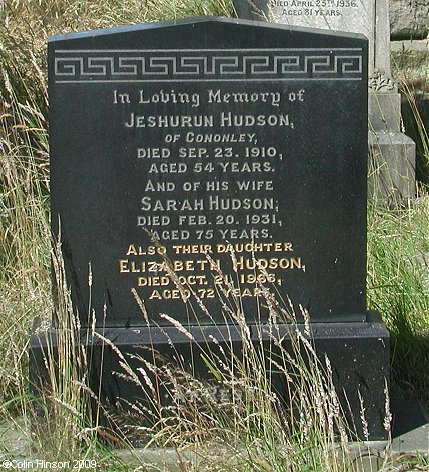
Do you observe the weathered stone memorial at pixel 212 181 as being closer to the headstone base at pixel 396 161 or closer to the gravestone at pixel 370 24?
the headstone base at pixel 396 161

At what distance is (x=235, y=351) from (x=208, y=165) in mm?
661

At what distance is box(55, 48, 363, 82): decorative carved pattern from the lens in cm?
369

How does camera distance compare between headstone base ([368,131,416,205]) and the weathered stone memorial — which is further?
headstone base ([368,131,416,205])

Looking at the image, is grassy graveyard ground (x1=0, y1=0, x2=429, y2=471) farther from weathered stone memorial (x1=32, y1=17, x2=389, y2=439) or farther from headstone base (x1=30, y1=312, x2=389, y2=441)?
weathered stone memorial (x1=32, y1=17, x2=389, y2=439)

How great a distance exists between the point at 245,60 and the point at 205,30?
17 cm

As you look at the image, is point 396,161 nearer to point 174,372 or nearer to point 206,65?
point 206,65

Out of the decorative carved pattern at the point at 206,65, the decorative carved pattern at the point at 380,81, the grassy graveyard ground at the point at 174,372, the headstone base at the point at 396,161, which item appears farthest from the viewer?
the decorative carved pattern at the point at 380,81

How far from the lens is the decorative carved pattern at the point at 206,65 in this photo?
3693mm

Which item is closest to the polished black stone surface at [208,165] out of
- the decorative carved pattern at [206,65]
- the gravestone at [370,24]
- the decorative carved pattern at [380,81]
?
the decorative carved pattern at [206,65]

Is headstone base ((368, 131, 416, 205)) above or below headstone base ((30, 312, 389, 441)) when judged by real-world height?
above

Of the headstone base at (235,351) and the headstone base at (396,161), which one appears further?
the headstone base at (396,161)

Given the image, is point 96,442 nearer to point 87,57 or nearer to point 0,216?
point 87,57

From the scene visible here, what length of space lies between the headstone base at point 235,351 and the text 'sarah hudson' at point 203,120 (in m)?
0.72

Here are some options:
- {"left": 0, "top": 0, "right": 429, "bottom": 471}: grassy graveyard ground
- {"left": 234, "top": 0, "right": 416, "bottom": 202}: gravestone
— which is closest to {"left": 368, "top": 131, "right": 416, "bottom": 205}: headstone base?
{"left": 234, "top": 0, "right": 416, "bottom": 202}: gravestone
